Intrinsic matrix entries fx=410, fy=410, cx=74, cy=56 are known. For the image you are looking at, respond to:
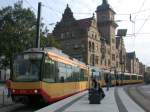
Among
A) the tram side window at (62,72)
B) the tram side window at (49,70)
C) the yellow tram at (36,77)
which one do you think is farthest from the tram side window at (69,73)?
the tram side window at (49,70)

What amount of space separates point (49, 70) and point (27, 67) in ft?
4.09

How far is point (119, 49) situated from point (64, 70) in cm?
10044

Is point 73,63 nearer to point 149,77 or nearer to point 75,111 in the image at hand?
point 75,111

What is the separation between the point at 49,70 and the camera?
2211 cm

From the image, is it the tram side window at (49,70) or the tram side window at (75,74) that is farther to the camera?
the tram side window at (75,74)

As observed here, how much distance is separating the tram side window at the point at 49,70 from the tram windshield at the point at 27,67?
41 centimetres

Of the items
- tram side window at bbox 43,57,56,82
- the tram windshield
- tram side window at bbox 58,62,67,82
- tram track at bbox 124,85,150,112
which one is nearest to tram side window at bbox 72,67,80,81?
tram side window at bbox 58,62,67,82

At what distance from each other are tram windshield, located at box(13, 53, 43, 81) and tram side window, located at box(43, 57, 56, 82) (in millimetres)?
410

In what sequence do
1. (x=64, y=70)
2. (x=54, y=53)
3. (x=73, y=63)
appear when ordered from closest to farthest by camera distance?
(x=54, y=53)
(x=64, y=70)
(x=73, y=63)

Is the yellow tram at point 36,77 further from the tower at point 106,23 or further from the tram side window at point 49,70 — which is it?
the tower at point 106,23

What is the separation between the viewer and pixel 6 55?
5278cm

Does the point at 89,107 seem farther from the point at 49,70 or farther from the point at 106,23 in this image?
the point at 106,23

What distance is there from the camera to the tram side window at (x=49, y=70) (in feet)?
70.9

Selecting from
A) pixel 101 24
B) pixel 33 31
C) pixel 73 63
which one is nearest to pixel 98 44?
pixel 101 24
